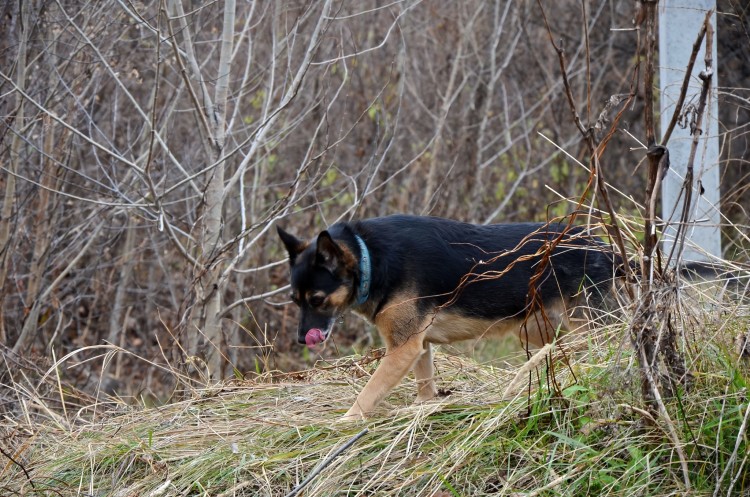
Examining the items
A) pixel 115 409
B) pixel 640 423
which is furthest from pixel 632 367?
pixel 115 409

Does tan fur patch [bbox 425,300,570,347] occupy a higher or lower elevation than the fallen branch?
lower

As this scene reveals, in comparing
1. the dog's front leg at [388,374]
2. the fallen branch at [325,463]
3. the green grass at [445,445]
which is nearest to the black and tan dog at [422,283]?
A: the dog's front leg at [388,374]

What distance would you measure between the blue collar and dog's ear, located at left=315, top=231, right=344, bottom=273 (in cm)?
13

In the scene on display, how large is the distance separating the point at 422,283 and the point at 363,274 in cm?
35

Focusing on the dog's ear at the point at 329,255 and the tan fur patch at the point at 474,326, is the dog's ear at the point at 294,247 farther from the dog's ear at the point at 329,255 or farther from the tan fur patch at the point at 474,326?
the tan fur patch at the point at 474,326

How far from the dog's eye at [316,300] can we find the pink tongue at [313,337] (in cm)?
14

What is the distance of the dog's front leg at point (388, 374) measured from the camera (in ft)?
16.1

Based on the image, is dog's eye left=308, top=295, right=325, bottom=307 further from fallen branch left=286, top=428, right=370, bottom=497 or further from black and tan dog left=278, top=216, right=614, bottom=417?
fallen branch left=286, top=428, right=370, bottom=497

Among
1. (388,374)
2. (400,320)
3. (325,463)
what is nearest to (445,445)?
(325,463)

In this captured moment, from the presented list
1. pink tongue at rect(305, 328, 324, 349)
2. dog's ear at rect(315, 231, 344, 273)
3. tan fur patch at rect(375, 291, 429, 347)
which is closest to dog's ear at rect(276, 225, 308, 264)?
dog's ear at rect(315, 231, 344, 273)

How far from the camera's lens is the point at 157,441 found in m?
4.72

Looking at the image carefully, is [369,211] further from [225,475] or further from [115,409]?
[225,475]

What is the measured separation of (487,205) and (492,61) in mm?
1868

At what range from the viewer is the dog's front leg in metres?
4.89
